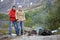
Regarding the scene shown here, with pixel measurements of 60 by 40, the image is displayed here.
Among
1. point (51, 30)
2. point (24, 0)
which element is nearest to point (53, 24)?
point (51, 30)

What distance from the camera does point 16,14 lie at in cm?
593

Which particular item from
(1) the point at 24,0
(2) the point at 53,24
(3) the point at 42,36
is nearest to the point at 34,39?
(3) the point at 42,36

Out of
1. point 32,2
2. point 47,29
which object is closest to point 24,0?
point 32,2

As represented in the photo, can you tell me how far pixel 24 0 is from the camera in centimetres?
589

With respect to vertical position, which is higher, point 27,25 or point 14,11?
point 14,11

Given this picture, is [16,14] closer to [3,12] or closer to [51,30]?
[3,12]

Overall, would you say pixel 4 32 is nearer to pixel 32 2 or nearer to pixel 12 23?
pixel 12 23

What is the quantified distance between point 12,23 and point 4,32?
0.36 metres

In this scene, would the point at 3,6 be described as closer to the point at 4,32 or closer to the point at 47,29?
the point at 4,32

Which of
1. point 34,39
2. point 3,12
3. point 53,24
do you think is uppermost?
point 3,12

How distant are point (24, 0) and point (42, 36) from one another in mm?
1156

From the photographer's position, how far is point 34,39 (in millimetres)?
5715

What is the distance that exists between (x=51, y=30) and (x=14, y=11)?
121 centimetres

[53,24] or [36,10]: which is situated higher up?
[36,10]
